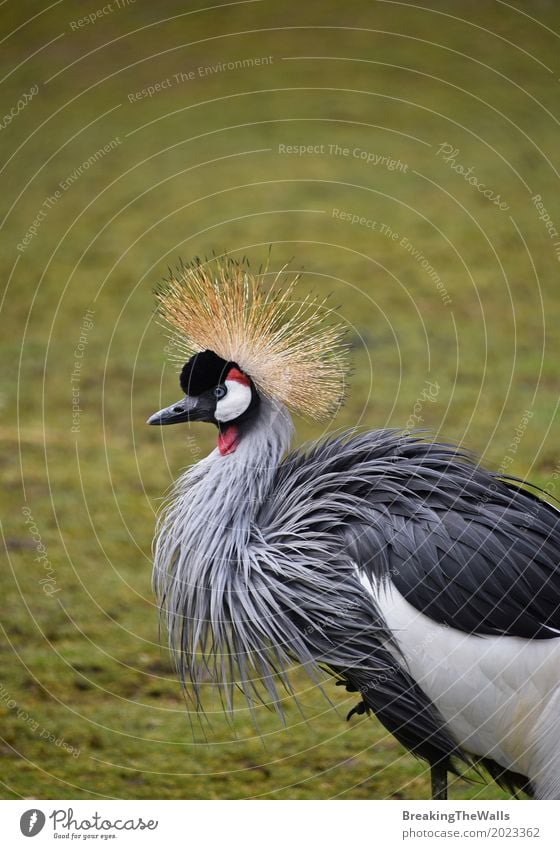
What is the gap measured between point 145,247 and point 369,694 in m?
3.73

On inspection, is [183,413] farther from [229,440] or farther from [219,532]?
[219,532]

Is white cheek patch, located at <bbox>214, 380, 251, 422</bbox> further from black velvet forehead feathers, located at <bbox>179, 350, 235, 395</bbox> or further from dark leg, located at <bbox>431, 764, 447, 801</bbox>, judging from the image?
dark leg, located at <bbox>431, 764, 447, 801</bbox>

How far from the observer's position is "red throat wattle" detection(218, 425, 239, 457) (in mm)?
1813

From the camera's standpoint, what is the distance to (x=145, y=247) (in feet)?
16.8

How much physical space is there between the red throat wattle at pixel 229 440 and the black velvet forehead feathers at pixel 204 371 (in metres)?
0.08

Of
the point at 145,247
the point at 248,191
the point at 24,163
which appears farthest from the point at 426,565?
the point at 24,163

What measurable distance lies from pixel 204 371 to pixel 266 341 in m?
0.12

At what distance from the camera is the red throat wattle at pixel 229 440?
5.95ft

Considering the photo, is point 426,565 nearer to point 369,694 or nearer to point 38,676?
point 369,694

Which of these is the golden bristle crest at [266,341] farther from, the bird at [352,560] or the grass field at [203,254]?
the grass field at [203,254]

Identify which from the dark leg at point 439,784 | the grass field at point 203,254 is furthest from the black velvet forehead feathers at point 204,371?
the dark leg at point 439,784

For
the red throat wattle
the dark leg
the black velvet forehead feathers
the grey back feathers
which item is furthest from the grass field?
the black velvet forehead feathers

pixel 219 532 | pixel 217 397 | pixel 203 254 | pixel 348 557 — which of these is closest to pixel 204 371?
pixel 217 397

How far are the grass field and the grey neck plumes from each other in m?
0.27
